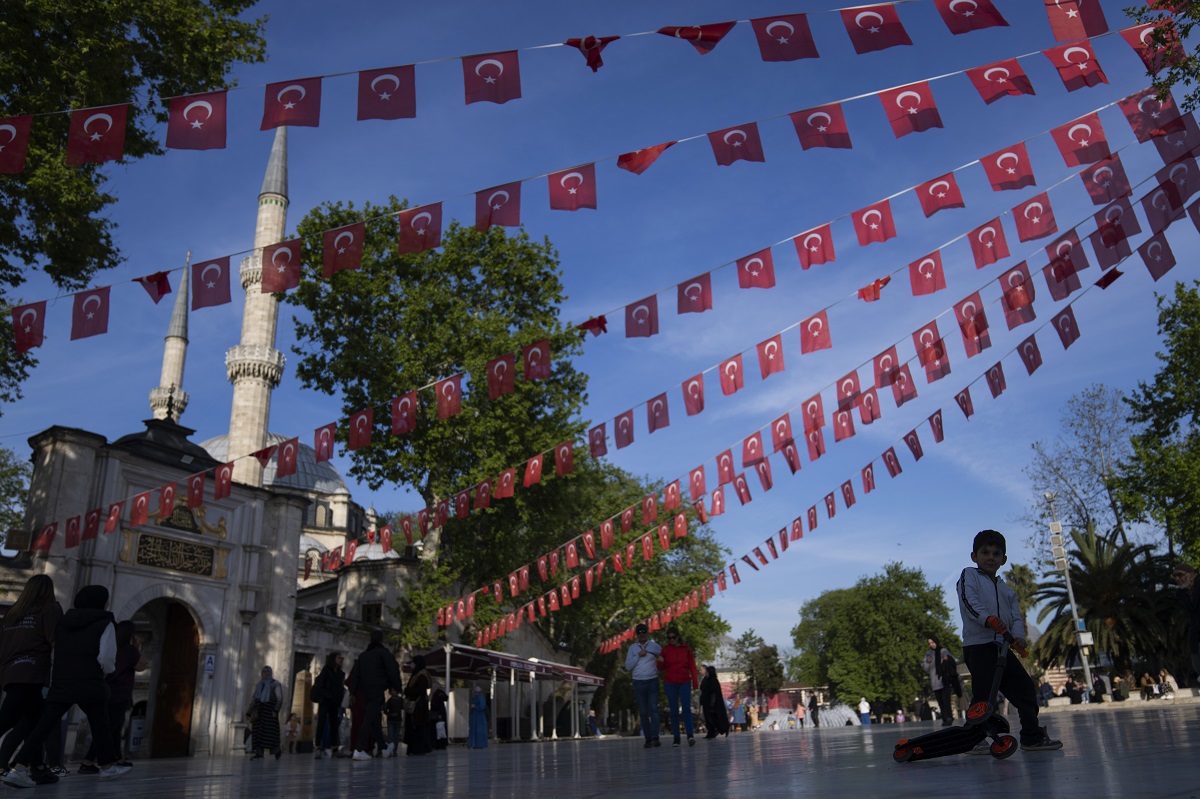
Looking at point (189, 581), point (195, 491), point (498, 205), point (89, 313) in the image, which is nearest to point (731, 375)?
point (498, 205)

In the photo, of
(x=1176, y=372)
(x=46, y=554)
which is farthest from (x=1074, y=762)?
(x=1176, y=372)

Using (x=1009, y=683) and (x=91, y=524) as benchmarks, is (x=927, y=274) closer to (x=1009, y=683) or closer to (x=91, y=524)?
(x=1009, y=683)

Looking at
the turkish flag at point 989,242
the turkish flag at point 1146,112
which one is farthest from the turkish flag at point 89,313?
the turkish flag at point 1146,112

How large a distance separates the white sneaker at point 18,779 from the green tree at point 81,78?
7.93m

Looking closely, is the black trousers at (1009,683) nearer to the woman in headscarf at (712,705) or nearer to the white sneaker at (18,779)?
the white sneaker at (18,779)

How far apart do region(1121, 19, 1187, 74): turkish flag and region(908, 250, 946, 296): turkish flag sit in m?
3.00

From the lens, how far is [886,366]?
44.4 feet

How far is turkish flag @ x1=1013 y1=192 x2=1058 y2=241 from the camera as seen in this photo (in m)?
10.5

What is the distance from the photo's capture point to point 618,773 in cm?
578

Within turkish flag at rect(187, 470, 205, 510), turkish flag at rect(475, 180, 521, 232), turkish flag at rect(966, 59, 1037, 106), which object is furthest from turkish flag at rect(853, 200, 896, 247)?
turkish flag at rect(187, 470, 205, 510)

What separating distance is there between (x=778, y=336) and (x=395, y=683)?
6680mm

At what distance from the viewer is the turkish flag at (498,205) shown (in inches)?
367

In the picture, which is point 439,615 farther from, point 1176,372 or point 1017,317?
point 1176,372

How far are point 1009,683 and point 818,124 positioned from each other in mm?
5430
